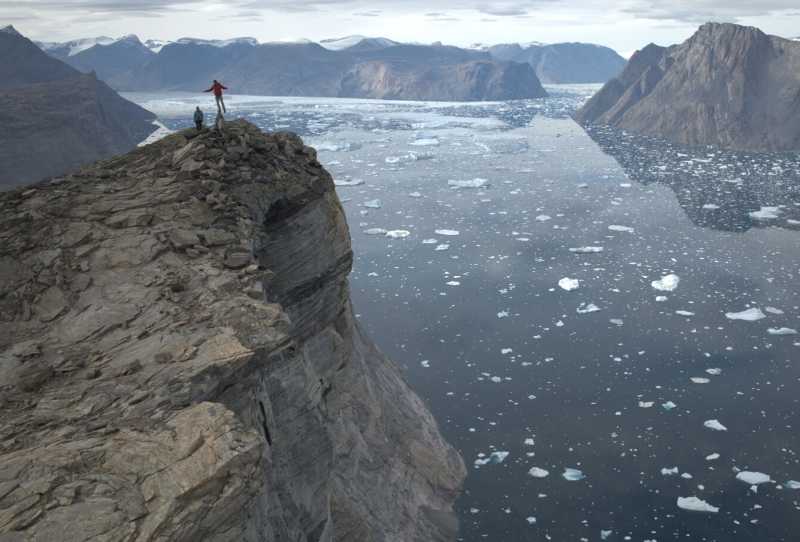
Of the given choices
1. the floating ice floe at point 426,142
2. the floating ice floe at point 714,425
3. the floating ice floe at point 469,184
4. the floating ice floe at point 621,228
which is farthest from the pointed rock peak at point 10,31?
the floating ice floe at point 714,425

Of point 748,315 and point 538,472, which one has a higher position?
point 748,315

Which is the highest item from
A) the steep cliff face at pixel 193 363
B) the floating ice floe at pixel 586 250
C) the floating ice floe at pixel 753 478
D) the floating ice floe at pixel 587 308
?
the steep cliff face at pixel 193 363

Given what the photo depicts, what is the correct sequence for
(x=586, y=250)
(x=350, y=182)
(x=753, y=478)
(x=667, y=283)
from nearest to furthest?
(x=753, y=478) → (x=667, y=283) → (x=586, y=250) → (x=350, y=182)

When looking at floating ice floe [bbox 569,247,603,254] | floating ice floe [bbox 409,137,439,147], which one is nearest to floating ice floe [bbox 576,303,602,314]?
floating ice floe [bbox 569,247,603,254]

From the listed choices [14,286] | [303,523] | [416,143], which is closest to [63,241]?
[14,286]

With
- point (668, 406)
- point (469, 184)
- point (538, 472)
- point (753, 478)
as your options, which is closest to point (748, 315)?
point (668, 406)

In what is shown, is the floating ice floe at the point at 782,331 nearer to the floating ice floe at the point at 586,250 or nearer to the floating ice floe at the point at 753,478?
the floating ice floe at the point at 753,478

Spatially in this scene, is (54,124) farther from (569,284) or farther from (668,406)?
(668,406)
